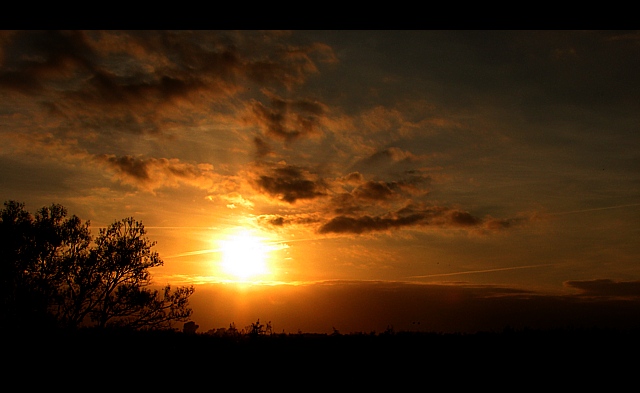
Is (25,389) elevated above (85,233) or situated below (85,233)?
below

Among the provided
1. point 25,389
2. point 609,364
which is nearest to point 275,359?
point 25,389

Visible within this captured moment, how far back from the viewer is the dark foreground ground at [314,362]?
11.1 metres

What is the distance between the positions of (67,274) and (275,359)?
97.5 feet

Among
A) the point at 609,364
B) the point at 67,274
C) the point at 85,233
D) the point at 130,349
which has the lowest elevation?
the point at 609,364

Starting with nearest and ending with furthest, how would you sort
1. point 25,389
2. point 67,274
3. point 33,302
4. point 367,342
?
1. point 25,389
2. point 367,342
3. point 33,302
4. point 67,274

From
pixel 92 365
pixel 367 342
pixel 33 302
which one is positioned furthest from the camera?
pixel 33 302

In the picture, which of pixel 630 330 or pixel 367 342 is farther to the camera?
pixel 630 330

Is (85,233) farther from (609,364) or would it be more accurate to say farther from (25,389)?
(609,364)

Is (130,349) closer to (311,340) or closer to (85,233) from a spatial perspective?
(311,340)

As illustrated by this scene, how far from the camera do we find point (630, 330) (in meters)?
17.4

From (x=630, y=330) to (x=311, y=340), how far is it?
12.0 m

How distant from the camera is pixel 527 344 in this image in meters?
14.5

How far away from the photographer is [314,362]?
12.8 m

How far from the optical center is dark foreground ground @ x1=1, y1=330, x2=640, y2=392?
11.1 m
